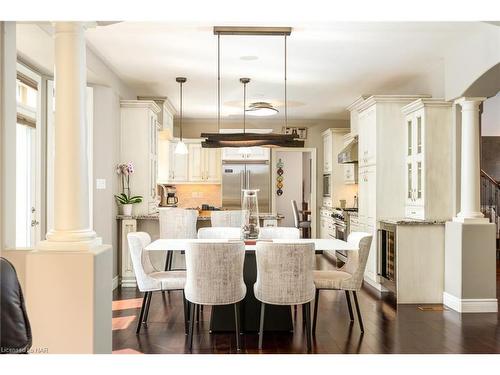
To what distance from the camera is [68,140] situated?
2943 millimetres

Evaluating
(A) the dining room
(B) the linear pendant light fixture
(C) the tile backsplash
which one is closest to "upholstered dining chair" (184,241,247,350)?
(A) the dining room

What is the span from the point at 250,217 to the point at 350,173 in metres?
4.75

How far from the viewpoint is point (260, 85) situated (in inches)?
286

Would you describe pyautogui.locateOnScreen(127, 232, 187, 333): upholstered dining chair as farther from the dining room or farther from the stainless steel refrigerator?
the stainless steel refrigerator

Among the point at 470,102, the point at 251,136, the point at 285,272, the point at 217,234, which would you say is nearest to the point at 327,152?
the point at 470,102

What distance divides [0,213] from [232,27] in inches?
105

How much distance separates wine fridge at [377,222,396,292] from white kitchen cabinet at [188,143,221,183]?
4650 mm

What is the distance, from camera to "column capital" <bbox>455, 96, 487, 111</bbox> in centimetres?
531

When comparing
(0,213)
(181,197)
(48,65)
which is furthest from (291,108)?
(0,213)

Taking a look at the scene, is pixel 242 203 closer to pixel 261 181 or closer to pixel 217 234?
pixel 217 234

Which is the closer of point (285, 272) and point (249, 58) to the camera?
point (285, 272)

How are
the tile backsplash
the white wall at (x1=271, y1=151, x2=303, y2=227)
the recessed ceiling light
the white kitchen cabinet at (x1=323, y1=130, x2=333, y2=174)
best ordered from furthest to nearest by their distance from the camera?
the white wall at (x1=271, y1=151, x2=303, y2=227)
the tile backsplash
the white kitchen cabinet at (x1=323, y1=130, x2=333, y2=174)
the recessed ceiling light

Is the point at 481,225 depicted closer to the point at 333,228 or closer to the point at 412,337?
the point at 412,337

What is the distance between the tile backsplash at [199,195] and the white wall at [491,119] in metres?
5.47
